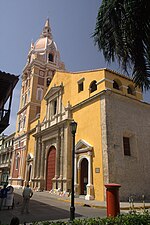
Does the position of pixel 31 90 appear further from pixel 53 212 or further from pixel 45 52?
pixel 53 212

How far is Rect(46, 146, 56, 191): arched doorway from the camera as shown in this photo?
19.6 m

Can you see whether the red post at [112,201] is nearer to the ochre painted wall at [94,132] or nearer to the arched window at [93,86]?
the ochre painted wall at [94,132]

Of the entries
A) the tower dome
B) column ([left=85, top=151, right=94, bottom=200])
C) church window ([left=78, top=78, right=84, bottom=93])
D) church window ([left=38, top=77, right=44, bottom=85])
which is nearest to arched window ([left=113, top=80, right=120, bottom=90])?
church window ([left=78, top=78, right=84, bottom=93])

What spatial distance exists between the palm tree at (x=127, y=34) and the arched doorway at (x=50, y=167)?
14.7 metres

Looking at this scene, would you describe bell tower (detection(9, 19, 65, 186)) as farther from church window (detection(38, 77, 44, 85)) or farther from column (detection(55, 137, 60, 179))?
column (detection(55, 137, 60, 179))

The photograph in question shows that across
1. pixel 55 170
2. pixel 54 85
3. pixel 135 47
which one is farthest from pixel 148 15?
pixel 54 85

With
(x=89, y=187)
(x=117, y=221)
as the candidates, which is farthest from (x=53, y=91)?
(x=117, y=221)

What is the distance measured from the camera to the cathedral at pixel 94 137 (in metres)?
13.7

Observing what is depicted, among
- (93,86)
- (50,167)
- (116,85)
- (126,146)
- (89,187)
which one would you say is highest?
(116,85)

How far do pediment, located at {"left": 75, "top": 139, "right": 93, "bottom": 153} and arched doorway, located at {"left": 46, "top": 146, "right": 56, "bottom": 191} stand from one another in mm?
4829

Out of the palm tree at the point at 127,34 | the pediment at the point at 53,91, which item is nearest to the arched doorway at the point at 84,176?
the pediment at the point at 53,91

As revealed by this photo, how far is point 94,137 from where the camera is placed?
48.9 feet

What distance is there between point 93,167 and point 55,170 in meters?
5.64

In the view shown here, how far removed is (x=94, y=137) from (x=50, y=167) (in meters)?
7.81
